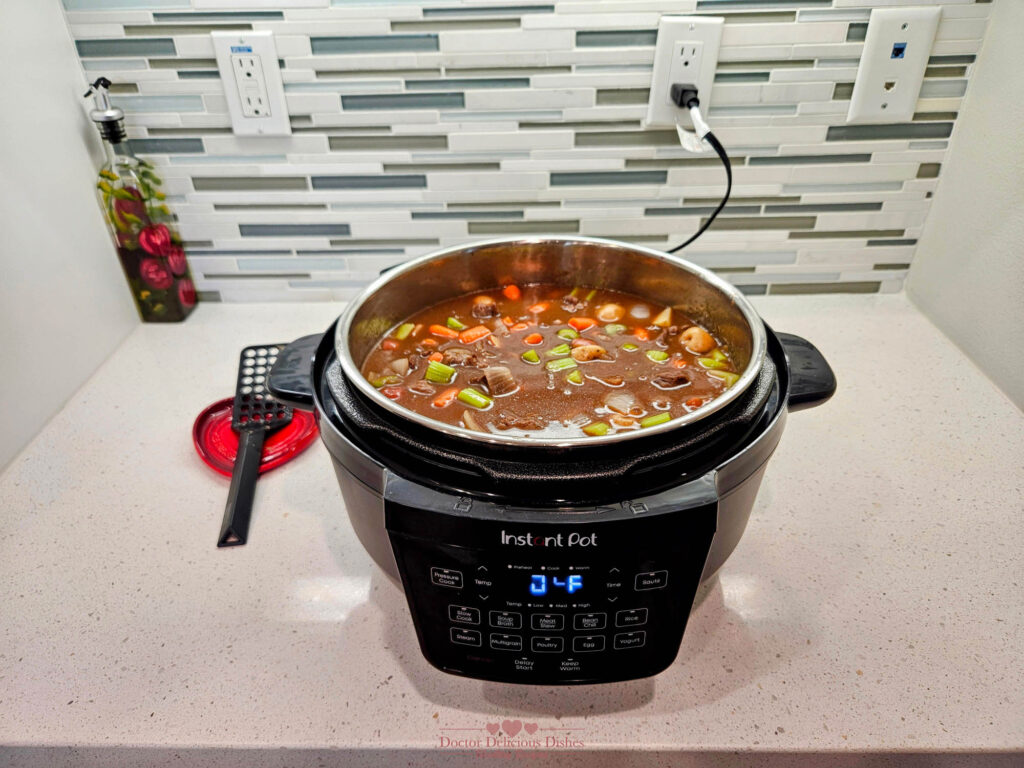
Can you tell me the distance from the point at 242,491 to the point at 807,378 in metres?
0.74

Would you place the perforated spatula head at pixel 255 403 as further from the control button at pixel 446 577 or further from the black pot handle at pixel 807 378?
the black pot handle at pixel 807 378

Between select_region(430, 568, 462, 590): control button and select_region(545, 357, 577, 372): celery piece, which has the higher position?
select_region(545, 357, 577, 372): celery piece

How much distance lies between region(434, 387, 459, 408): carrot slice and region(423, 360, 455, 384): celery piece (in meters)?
0.02

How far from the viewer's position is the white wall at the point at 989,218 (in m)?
1.07

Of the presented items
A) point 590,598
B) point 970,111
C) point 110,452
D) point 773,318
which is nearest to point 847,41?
point 970,111

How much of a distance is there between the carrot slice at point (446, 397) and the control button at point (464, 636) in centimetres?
28

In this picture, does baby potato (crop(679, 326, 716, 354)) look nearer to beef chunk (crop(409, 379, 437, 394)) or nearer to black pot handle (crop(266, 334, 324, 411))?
beef chunk (crop(409, 379, 437, 394))

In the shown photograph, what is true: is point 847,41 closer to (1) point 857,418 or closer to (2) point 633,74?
(2) point 633,74

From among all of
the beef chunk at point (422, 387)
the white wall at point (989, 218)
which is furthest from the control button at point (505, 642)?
the white wall at point (989, 218)

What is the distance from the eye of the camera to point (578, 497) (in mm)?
613

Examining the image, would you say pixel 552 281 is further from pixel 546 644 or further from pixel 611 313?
pixel 546 644

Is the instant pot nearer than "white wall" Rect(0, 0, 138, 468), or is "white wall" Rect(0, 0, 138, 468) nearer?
the instant pot

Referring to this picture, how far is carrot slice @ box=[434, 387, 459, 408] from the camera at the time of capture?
838 millimetres

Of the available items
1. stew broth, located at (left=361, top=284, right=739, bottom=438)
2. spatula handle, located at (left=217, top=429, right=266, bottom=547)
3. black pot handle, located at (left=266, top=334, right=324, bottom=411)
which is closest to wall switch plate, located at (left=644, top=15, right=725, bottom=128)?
stew broth, located at (left=361, top=284, right=739, bottom=438)
